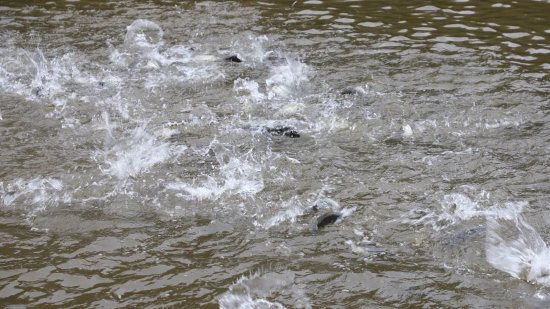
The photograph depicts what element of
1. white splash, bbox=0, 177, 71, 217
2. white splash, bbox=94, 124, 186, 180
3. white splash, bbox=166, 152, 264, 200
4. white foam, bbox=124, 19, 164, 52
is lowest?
white splash, bbox=166, 152, 264, 200

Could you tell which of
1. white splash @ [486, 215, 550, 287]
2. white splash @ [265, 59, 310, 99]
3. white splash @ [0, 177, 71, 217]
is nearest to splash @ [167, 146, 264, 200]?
white splash @ [0, 177, 71, 217]

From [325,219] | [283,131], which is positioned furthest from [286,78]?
[325,219]

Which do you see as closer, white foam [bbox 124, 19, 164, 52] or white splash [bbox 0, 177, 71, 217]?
white splash [bbox 0, 177, 71, 217]

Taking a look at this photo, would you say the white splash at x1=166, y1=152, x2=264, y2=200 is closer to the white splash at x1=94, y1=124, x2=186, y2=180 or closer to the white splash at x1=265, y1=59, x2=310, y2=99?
the white splash at x1=94, y1=124, x2=186, y2=180

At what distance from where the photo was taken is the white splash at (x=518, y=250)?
189 inches

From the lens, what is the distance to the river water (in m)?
4.88

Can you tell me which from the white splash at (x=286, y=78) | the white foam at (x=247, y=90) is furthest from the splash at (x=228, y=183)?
the white splash at (x=286, y=78)

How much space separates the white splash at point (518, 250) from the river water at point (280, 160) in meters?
0.02

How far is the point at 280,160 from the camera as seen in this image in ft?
21.0

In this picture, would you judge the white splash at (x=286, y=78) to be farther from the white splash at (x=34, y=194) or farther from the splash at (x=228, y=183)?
the white splash at (x=34, y=194)

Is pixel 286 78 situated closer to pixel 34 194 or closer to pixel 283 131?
Result: pixel 283 131

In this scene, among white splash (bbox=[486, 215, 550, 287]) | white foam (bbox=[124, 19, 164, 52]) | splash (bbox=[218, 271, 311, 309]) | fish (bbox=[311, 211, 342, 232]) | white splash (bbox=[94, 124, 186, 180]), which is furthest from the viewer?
white foam (bbox=[124, 19, 164, 52])

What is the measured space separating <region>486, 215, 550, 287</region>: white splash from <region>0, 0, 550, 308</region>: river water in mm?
16

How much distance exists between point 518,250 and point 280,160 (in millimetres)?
2466
